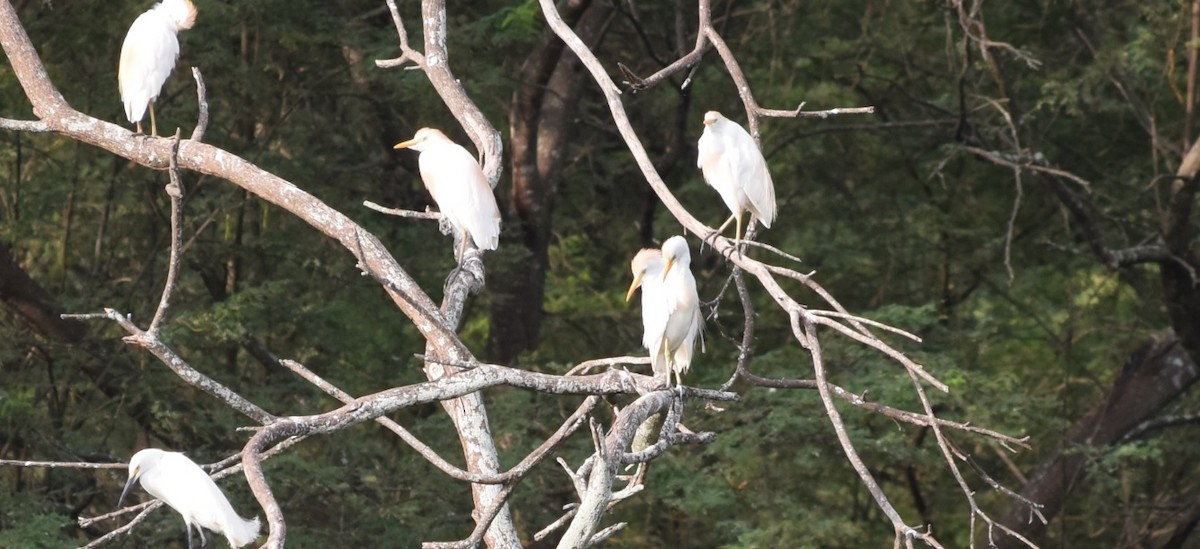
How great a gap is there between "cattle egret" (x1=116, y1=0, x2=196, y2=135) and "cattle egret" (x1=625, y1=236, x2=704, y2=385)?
192 cm

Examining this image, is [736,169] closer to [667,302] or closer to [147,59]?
[667,302]

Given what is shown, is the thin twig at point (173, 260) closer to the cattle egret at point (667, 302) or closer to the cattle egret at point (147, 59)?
the cattle egret at point (667, 302)

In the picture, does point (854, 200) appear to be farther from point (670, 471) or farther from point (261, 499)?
point (261, 499)

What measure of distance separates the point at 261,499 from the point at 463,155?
1.96m

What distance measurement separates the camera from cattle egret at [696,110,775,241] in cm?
396

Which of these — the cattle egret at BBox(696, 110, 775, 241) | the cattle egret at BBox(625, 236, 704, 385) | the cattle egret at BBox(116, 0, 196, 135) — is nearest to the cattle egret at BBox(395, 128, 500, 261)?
the cattle egret at BBox(625, 236, 704, 385)

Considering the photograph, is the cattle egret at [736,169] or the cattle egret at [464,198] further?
the cattle egret at [736,169]

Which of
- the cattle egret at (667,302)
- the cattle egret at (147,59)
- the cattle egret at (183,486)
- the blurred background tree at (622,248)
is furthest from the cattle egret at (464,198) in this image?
the blurred background tree at (622,248)

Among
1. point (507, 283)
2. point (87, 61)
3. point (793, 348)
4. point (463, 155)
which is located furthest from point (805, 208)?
point (463, 155)

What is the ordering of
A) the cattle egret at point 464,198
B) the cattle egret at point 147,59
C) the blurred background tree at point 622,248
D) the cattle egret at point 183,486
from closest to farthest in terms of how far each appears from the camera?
the cattle egret at point 183,486 → the cattle egret at point 464,198 → the cattle egret at point 147,59 → the blurred background tree at point 622,248

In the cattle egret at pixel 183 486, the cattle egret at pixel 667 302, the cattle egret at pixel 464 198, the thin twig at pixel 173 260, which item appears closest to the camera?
the thin twig at pixel 173 260

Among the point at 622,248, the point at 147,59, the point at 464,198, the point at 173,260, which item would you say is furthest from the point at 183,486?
the point at 622,248

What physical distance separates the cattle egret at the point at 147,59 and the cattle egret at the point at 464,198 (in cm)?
120

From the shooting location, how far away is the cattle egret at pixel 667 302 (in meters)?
3.35
